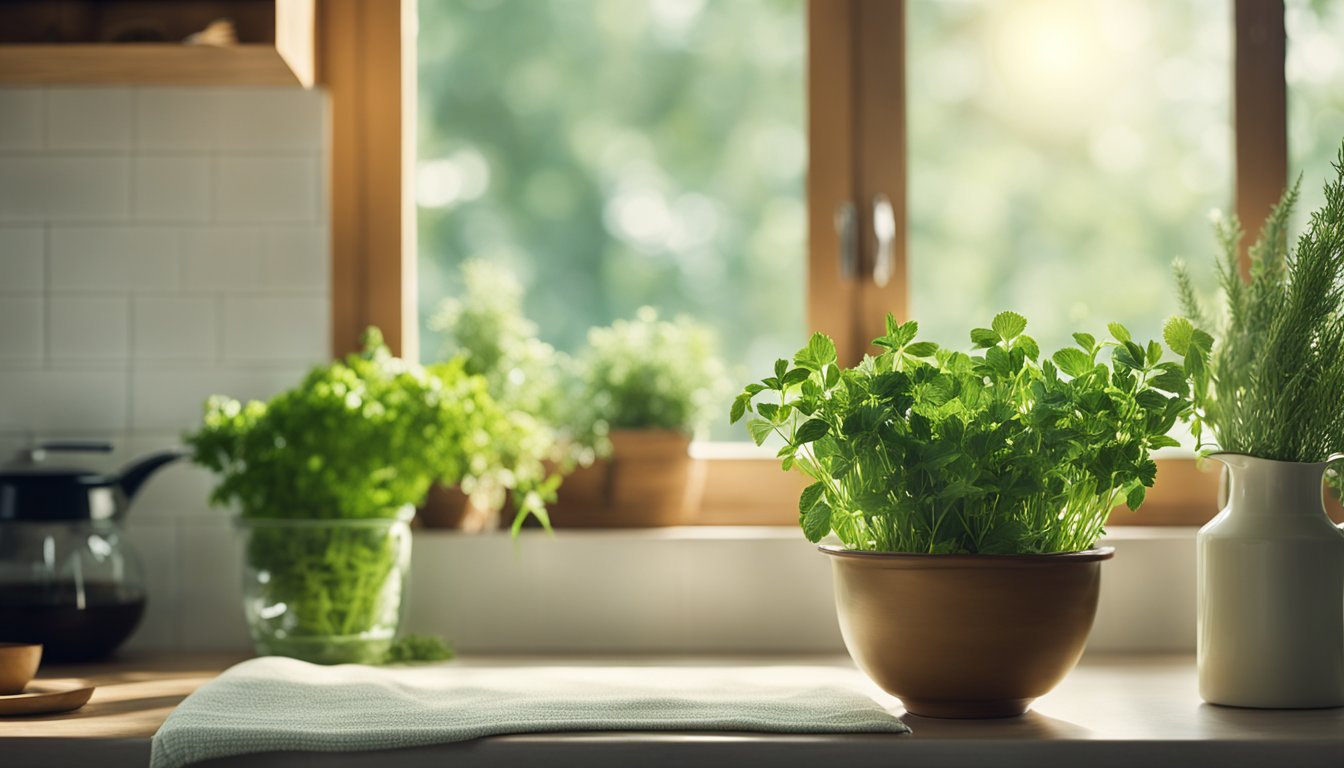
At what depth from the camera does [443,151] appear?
1.80 meters

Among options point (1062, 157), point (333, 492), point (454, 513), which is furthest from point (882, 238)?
point (333, 492)

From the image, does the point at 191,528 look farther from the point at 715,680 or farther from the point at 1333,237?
the point at 1333,237

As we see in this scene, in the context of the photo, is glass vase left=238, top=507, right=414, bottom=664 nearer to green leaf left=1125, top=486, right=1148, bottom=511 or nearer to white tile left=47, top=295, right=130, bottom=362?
white tile left=47, top=295, right=130, bottom=362

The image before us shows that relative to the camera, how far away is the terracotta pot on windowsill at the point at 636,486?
63.9 inches

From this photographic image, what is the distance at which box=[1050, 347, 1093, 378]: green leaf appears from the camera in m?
1.09

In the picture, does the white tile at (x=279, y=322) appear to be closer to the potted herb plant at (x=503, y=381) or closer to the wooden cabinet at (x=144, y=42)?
the potted herb plant at (x=503, y=381)

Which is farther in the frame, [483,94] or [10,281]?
[483,94]

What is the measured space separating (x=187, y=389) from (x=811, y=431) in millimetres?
1001

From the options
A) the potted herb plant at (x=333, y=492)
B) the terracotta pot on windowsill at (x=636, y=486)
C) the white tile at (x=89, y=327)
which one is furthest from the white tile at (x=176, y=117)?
the terracotta pot on windowsill at (x=636, y=486)

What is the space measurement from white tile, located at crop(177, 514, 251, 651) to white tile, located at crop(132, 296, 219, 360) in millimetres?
237

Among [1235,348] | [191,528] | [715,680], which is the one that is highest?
[1235,348]

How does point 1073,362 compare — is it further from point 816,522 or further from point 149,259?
point 149,259

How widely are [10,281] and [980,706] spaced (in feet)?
4.60

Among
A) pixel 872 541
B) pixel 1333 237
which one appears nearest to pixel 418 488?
pixel 872 541
